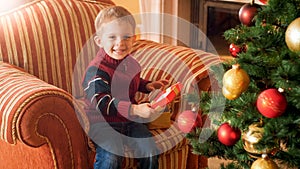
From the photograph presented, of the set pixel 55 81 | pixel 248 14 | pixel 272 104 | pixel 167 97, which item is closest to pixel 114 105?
pixel 167 97

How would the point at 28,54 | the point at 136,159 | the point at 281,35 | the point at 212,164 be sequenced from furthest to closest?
the point at 212,164
the point at 28,54
the point at 136,159
the point at 281,35

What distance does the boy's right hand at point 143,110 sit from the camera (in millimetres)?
1592

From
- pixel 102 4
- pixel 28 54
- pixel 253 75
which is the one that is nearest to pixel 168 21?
pixel 102 4

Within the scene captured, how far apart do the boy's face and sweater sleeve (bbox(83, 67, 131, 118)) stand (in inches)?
3.4

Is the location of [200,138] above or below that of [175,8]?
above

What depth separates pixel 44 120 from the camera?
1.46 meters

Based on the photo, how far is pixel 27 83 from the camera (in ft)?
5.16

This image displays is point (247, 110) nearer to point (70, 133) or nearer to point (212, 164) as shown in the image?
point (70, 133)

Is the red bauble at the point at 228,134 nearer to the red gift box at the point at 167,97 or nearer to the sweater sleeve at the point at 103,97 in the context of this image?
the red gift box at the point at 167,97

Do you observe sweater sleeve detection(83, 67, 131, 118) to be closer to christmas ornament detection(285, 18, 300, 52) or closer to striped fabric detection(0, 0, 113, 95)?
striped fabric detection(0, 0, 113, 95)

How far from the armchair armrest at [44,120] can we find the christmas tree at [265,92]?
48 cm

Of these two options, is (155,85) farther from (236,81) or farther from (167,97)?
(236,81)

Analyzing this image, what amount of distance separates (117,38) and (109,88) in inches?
7.0

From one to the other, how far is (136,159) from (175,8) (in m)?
1.85
